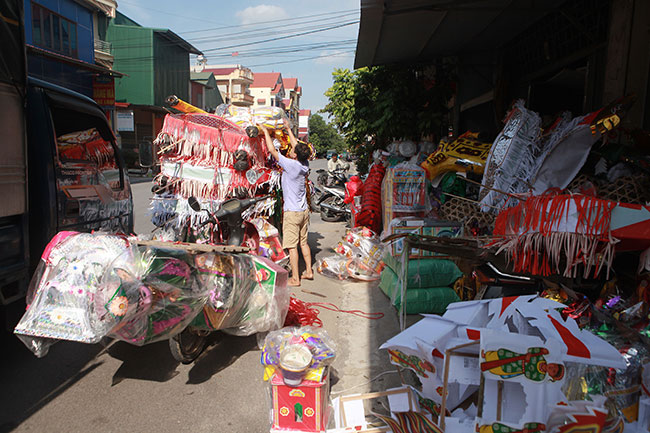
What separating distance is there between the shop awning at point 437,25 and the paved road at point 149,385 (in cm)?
336

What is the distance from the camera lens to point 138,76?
25500mm

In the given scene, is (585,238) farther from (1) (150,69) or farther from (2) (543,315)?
(1) (150,69)

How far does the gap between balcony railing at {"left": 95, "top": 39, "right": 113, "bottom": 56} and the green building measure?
802 millimetres

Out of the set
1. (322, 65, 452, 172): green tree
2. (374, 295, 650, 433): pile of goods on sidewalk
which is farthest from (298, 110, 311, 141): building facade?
(374, 295, 650, 433): pile of goods on sidewalk

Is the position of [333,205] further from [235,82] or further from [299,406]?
[235,82]

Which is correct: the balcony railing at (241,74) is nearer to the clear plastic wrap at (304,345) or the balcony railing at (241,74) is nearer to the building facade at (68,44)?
the building facade at (68,44)

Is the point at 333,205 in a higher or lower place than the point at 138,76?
lower

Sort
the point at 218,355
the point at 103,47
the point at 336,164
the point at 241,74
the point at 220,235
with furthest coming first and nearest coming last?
the point at 241,74, the point at 103,47, the point at 336,164, the point at 220,235, the point at 218,355

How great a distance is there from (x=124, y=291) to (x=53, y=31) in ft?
70.3

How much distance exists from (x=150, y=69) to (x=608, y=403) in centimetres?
2803

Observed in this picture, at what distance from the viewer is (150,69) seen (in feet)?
83.4

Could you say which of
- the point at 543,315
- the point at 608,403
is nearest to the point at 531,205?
the point at 543,315

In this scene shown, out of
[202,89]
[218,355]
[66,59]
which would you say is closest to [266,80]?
[202,89]

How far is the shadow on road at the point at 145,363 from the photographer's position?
10.2 ft
